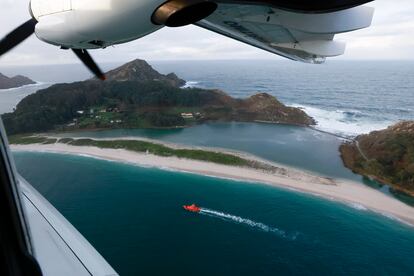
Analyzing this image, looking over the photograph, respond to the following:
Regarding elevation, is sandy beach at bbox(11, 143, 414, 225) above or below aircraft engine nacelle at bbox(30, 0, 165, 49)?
below

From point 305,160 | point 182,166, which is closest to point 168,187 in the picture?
point 182,166

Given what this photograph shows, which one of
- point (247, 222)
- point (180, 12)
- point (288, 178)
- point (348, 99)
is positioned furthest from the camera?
point (348, 99)

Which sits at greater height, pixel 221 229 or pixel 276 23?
pixel 276 23

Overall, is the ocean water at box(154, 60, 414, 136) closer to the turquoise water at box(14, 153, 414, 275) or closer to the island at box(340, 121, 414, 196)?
the island at box(340, 121, 414, 196)

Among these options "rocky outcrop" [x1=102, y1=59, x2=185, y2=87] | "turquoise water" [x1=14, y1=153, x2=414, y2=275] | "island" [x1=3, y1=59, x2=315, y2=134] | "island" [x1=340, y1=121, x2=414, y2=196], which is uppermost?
"rocky outcrop" [x1=102, y1=59, x2=185, y2=87]

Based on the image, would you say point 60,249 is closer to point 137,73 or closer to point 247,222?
point 247,222

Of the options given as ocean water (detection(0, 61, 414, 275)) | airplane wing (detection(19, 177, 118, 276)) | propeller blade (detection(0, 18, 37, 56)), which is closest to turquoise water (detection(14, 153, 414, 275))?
ocean water (detection(0, 61, 414, 275))

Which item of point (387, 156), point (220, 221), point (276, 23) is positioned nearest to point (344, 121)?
point (387, 156)

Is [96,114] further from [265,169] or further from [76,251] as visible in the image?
[76,251]
